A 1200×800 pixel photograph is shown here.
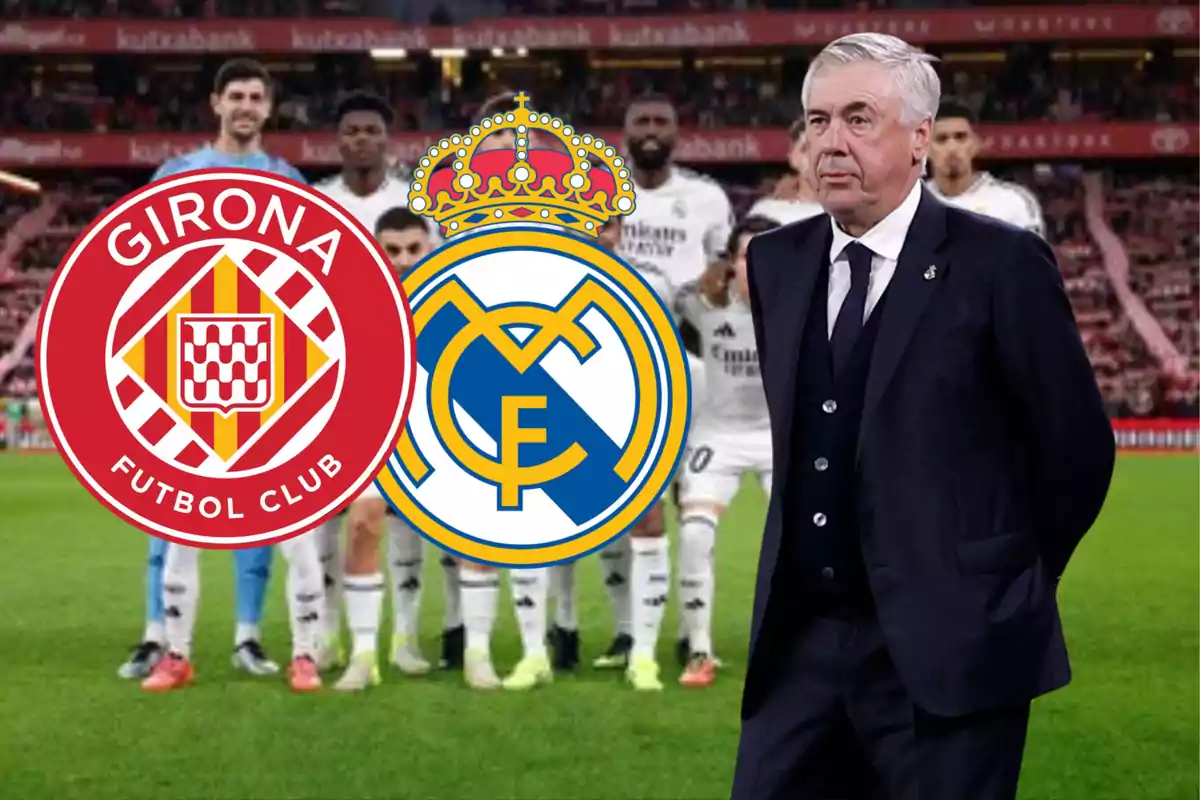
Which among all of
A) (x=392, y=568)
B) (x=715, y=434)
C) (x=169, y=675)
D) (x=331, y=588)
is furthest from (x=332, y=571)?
(x=715, y=434)

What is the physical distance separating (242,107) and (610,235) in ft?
3.56

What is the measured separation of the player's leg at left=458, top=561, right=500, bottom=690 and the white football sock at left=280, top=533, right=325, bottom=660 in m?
0.43

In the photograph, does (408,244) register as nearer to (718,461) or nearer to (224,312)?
(224,312)

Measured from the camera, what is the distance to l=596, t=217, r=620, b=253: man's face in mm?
4426

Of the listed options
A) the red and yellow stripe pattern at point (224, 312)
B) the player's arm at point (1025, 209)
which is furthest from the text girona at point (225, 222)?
the player's arm at point (1025, 209)

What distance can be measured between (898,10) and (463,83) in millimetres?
4989

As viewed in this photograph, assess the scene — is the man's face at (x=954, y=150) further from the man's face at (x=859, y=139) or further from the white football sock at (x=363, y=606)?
the man's face at (x=859, y=139)

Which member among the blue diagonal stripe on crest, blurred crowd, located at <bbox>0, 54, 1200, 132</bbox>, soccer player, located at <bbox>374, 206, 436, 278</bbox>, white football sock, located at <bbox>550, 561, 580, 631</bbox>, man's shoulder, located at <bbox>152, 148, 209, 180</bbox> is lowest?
white football sock, located at <bbox>550, 561, 580, 631</bbox>

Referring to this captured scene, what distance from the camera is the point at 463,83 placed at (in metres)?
18.4

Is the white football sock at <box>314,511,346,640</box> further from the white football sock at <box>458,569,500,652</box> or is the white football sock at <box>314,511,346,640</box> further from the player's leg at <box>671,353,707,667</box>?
the player's leg at <box>671,353,707,667</box>

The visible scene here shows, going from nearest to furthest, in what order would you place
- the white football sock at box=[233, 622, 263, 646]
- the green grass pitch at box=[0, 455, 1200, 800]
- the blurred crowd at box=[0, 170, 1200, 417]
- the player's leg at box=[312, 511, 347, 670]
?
1. the green grass pitch at box=[0, 455, 1200, 800]
2. the white football sock at box=[233, 622, 263, 646]
3. the player's leg at box=[312, 511, 347, 670]
4. the blurred crowd at box=[0, 170, 1200, 417]

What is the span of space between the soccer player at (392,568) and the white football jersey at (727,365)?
0.95m

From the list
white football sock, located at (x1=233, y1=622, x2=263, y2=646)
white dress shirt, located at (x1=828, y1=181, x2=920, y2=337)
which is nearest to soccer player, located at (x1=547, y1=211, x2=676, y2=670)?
white football sock, located at (x1=233, y1=622, x2=263, y2=646)

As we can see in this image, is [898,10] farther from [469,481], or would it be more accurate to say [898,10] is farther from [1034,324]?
[1034,324]
